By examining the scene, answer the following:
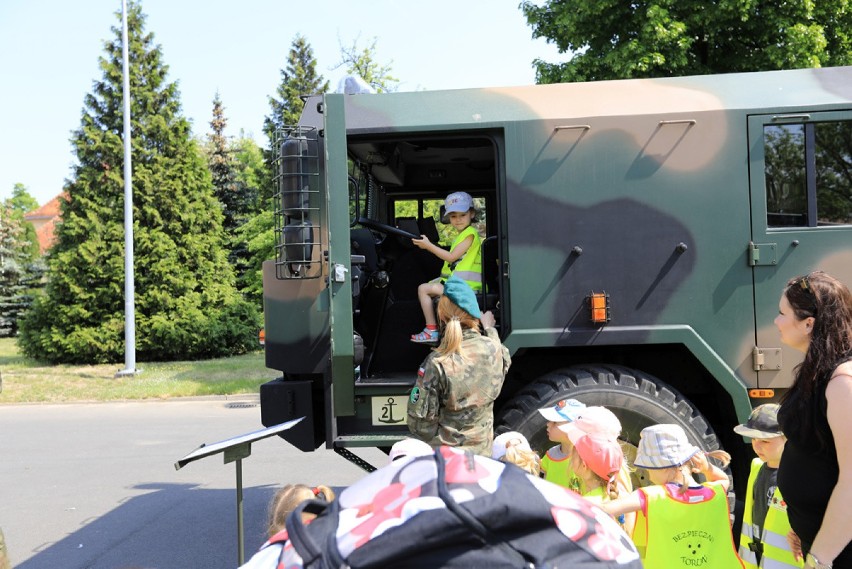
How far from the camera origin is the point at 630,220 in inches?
172

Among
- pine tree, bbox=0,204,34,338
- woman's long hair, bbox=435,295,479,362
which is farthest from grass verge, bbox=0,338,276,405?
pine tree, bbox=0,204,34,338

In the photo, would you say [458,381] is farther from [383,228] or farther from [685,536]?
[383,228]

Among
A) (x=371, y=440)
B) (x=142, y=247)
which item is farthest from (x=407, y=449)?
(x=142, y=247)

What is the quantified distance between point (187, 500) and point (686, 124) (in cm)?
507

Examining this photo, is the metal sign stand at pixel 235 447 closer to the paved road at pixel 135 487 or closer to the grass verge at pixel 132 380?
the paved road at pixel 135 487

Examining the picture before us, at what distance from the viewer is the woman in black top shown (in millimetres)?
2170

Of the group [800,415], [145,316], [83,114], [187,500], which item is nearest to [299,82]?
[83,114]

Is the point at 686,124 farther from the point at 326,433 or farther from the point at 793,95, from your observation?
the point at 326,433

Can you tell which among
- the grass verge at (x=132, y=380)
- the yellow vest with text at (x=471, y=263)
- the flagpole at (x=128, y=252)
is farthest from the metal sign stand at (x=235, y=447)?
the flagpole at (x=128, y=252)

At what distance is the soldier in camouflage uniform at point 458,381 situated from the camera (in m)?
3.62

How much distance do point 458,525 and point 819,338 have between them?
174 centimetres

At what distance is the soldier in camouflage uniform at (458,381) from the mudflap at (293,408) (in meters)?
1.08

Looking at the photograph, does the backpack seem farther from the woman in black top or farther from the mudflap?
the mudflap

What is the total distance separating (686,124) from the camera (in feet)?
14.2
